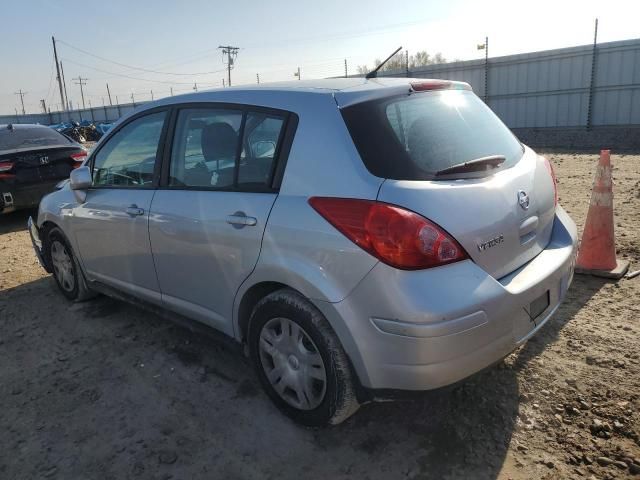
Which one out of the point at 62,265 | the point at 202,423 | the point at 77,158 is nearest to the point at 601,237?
the point at 202,423

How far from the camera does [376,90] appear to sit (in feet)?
8.51

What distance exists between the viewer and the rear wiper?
2.39m

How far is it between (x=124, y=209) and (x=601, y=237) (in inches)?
152

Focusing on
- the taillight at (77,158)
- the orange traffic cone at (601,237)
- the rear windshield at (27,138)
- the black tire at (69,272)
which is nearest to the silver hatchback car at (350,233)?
the black tire at (69,272)

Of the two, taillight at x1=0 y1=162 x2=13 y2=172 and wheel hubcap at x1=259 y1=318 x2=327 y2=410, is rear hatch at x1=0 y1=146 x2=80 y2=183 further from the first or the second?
wheel hubcap at x1=259 y1=318 x2=327 y2=410

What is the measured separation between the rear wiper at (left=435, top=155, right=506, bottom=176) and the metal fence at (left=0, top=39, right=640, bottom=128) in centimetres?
1592

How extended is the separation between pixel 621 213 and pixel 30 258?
24.2 feet

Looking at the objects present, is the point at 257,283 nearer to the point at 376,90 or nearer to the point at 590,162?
the point at 376,90

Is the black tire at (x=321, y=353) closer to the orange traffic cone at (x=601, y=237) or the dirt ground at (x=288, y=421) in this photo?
the dirt ground at (x=288, y=421)

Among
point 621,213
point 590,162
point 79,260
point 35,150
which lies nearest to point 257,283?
point 79,260

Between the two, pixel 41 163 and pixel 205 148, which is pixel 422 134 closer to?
pixel 205 148

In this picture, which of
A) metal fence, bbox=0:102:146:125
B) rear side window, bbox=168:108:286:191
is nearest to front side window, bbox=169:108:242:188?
rear side window, bbox=168:108:286:191

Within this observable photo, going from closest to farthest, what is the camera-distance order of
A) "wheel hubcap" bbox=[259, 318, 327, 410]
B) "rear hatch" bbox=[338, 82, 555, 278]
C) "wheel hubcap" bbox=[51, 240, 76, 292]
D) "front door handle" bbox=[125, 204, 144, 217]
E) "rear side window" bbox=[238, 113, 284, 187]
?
"rear hatch" bbox=[338, 82, 555, 278]
"wheel hubcap" bbox=[259, 318, 327, 410]
"rear side window" bbox=[238, 113, 284, 187]
"front door handle" bbox=[125, 204, 144, 217]
"wheel hubcap" bbox=[51, 240, 76, 292]

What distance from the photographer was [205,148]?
3092mm
